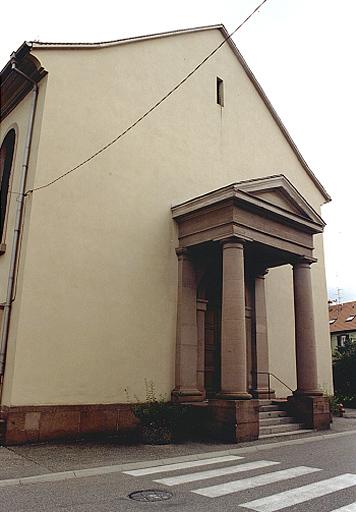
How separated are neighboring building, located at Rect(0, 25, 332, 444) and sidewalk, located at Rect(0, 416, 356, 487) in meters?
0.61

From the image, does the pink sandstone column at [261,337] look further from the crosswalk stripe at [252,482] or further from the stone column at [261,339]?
the crosswalk stripe at [252,482]

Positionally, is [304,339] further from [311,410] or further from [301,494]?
[301,494]

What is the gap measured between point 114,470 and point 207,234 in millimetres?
6486

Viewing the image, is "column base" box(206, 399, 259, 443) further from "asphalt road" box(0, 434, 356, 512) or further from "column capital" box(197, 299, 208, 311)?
"column capital" box(197, 299, 208, 311)

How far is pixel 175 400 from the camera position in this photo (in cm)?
1170

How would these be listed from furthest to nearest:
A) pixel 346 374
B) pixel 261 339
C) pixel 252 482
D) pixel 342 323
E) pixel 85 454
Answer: pixel 342 323
pixel 346 374
pixel 261 339
pixel 85 454
pixel 252 482

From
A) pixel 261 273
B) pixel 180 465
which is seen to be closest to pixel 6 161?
pixel 261 273

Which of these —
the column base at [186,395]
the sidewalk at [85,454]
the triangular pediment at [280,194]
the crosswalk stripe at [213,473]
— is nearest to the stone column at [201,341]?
the column base at [186,395]

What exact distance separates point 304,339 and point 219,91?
8.90 metres

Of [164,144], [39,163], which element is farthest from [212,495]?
[164,144]

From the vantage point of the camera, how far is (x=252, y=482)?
646 centimetres

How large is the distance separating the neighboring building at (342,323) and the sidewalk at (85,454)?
26034 millimetres

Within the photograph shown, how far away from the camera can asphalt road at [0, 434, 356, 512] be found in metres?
5.20

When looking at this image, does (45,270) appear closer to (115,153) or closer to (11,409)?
(11,409)
